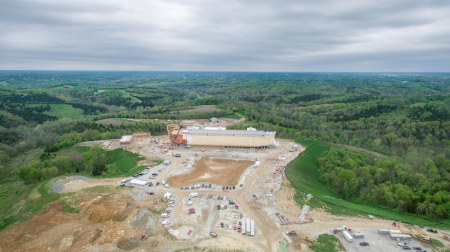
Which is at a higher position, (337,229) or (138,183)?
(138,183)

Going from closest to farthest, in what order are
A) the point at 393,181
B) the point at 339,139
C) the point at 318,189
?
the point at 393,181 < the point at 318,189 < the point at 339,139

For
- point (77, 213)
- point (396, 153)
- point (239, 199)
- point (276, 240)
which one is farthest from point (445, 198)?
point (77, 213)

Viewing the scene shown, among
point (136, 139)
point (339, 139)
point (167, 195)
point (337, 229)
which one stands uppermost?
point (136, 139)

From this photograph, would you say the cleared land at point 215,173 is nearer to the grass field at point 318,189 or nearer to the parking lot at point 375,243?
the grass field at point 318,189

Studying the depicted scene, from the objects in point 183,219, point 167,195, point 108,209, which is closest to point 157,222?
point 183,219

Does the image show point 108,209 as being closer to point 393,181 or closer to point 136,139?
point 136,139

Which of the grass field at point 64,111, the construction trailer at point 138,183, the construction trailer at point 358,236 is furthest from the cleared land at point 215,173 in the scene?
the grass field at point 64,111

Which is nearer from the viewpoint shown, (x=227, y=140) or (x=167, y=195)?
(x=167, y=195)
